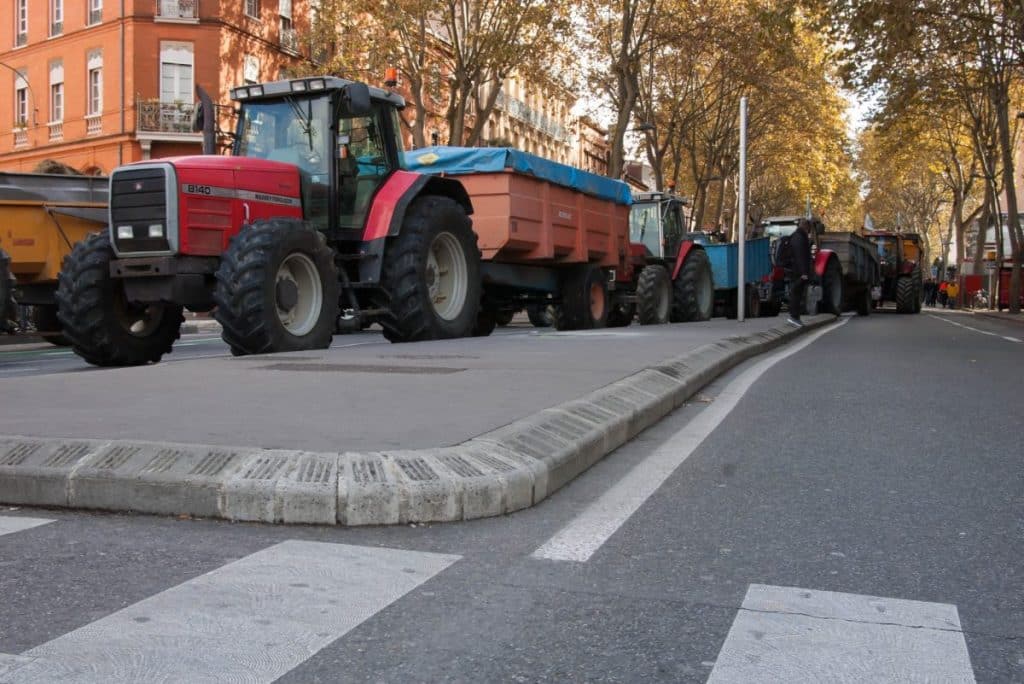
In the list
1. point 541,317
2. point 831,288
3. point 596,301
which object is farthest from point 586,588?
point 831,288

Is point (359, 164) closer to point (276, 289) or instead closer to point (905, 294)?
point (276, 289)

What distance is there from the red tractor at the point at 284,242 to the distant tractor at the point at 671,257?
26.4 ft

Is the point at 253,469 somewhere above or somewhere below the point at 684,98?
below

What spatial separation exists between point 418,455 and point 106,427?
1.61 m

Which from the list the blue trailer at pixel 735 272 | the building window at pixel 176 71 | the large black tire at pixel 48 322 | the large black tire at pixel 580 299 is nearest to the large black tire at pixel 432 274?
the large black tire at pixel 580 299

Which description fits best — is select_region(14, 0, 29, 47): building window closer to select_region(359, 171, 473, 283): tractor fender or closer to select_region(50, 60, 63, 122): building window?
select_region(50, 60, 63, 122): building window

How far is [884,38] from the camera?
23.5 metres

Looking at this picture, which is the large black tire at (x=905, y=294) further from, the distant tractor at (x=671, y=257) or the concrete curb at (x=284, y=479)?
the concrete curb at (x=284, y=479)

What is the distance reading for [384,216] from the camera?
11312 millimetres

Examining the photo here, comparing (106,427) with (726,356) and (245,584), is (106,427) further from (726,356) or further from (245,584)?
(726,356)

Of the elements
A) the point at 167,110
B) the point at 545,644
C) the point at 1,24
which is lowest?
the point at 545,644

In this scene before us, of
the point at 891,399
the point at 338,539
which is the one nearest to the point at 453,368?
the point at 891,399

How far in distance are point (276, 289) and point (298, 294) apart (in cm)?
50

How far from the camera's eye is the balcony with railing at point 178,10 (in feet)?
110
